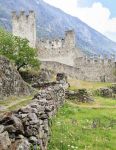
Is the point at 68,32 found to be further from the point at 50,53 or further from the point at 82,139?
the point at 82,139

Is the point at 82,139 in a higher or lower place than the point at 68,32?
lower

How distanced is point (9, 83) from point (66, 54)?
213ft

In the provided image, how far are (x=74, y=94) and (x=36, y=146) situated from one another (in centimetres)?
2873

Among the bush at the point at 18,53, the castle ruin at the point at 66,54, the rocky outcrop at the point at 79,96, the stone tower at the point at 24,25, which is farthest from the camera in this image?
the stone tower at the point at 24,25

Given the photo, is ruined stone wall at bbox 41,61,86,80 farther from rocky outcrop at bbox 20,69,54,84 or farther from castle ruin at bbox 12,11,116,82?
rocky outcrop at bbox 20,69,54,84

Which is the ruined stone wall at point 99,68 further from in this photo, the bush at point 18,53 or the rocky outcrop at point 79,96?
the rocky outcrop at point 79,96

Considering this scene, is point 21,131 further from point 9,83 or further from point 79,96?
point 79,96

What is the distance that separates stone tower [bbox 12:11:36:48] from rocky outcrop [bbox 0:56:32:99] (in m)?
61.3

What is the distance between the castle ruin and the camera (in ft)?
318

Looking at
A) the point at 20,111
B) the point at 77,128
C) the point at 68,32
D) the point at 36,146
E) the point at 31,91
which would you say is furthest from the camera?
the point at 68,32

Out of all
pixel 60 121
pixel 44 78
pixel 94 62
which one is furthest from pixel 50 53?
pixel 60 121

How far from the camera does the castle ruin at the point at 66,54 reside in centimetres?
9681

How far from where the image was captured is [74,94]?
43719 millimetres

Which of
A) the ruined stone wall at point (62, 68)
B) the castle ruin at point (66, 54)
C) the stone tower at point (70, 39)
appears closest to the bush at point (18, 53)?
the ruined stone wall at point (62, 68)
